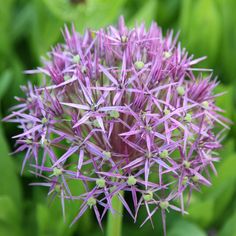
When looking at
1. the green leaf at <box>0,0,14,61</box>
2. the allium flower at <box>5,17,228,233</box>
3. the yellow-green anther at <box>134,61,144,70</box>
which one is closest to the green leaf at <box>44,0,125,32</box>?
the green leaf at <box>0,0,14,61</box>

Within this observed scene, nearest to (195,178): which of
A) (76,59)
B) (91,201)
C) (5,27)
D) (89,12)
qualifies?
(91,201)

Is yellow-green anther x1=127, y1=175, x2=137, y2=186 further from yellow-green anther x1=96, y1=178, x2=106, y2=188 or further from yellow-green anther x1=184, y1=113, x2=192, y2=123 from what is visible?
yellow-green anther x1=184, y1=113, x2=192, y2=123

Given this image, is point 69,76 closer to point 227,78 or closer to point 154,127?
point 154,127

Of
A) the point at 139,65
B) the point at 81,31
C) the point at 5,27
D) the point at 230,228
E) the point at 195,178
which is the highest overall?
the point at 5,27

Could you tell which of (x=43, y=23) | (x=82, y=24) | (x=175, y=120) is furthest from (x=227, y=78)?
(x=175, y=120)

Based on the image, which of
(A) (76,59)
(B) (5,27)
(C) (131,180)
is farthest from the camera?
(B) (5,27)

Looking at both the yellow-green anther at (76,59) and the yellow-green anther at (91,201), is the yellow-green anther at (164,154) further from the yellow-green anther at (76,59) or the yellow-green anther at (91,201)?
the yellow-green anther at (76,59)

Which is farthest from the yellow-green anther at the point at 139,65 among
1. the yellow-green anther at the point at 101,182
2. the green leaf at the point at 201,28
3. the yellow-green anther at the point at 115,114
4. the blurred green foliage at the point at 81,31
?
the green leaf at the point at 201,28

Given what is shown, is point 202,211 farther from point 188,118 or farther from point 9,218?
point 9,218
